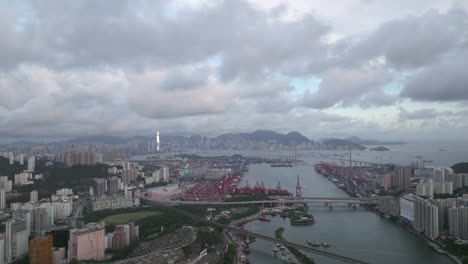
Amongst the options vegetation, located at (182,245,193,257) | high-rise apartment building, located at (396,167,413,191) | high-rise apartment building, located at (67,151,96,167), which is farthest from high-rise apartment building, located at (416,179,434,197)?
high-rise apartment building, located at (67,151,96,167)

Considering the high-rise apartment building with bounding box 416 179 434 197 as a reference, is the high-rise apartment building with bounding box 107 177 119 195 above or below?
below

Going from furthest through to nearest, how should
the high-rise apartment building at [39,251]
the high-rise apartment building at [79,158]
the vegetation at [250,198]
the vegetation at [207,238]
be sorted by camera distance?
the high-rise apartment building at [79,158]
the vegetation at [250,198]
the vegetation at [207,238]
the high-rise apartment building at [39,251]

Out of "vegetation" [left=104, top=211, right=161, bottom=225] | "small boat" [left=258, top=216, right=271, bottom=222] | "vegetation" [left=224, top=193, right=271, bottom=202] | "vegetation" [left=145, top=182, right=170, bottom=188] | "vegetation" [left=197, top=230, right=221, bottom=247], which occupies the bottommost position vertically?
"small boat" [left=258, top=216, right=271, bottom=222]

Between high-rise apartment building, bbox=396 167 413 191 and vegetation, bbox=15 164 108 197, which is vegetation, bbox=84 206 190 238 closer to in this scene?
vegetation, bbox=15 164 108 197

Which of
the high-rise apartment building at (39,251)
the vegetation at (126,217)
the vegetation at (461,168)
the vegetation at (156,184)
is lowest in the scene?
the vegetation at (156,184)

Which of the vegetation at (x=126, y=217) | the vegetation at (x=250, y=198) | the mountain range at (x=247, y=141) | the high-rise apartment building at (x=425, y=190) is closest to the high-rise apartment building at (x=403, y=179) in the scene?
the high-rise apartment building at (x=425, y=190)

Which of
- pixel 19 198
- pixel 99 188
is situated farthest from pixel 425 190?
pixel 19 198

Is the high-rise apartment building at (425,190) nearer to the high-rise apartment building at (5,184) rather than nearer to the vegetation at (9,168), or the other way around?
the high-rise apartment building at (5,184)

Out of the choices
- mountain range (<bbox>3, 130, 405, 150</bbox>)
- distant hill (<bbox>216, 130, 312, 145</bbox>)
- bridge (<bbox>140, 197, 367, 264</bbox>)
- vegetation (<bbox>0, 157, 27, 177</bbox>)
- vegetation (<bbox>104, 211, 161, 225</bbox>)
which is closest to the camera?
bridge (<bbox>140, 197, 367, 264</bbox>)

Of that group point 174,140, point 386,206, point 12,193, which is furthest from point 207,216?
point 174,140
